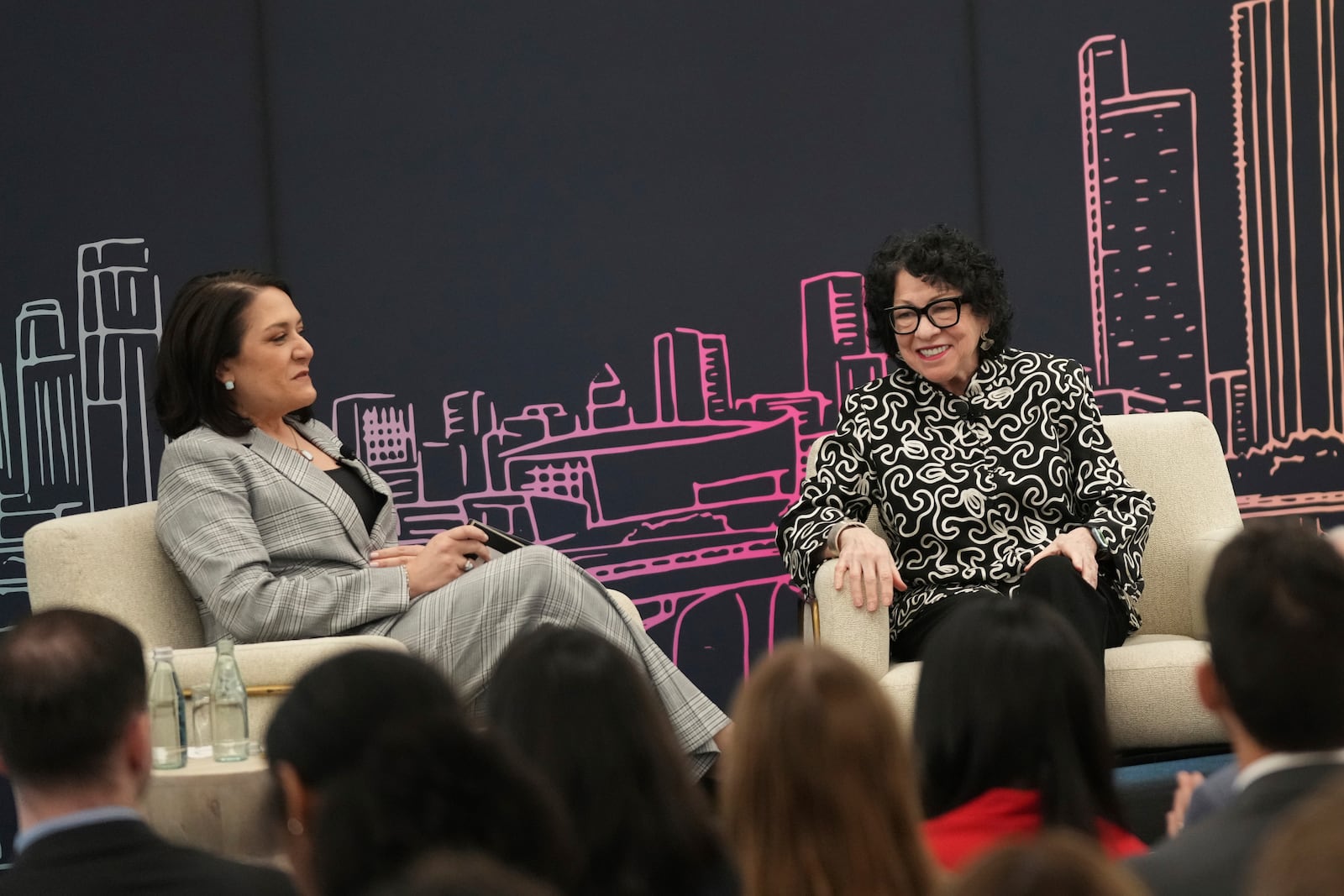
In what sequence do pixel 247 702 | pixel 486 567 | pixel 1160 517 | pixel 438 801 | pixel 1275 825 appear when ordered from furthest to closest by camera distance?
pixel 1160 517, pixel 486 567, pixel 247 702, pixel 1275 825, pixel 438 801

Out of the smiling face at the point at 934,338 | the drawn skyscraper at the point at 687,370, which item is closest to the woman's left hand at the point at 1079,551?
the smiling face at the point at 934,338

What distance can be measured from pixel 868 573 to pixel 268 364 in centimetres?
141

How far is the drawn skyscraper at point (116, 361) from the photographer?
14.4 feet

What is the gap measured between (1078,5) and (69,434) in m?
3.14

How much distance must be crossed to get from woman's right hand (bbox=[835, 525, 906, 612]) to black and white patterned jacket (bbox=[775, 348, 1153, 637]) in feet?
0.53

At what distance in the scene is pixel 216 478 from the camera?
3.35 m

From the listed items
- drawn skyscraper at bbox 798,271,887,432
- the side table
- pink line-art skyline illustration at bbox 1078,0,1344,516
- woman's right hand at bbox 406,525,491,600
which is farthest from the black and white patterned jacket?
the side table

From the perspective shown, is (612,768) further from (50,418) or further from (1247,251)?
(1247,251)

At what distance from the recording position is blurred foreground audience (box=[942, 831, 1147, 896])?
832 mm

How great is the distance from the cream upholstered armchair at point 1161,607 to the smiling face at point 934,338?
1.04 feet

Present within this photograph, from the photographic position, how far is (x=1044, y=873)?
84cm

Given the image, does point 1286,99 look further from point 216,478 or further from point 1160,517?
point 216,478

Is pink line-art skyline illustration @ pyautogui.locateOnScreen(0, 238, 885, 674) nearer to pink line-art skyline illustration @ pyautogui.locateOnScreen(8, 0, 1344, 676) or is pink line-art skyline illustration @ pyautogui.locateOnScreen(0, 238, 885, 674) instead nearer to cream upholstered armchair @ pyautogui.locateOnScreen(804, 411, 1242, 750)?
pink line-art skyline illustration @ pyautogui.locateOnScreen(8, 0, 1344, 676)

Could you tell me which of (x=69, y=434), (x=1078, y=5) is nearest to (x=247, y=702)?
(x=69, y=434)
